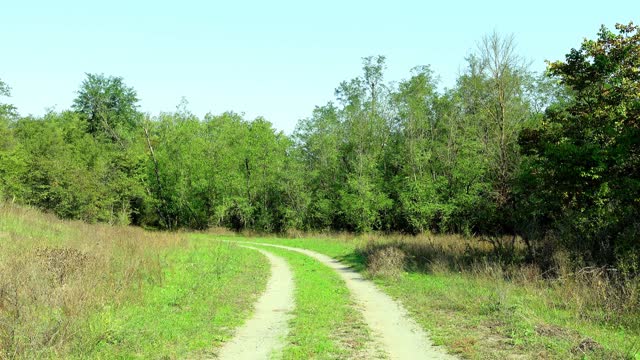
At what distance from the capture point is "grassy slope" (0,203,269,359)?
7.64m

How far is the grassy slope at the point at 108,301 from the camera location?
301 inches

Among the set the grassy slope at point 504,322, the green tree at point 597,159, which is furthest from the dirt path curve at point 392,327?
the green tree at point 597,159

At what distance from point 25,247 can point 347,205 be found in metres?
34.4

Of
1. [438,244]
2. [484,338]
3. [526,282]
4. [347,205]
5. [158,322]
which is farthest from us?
[347,205]

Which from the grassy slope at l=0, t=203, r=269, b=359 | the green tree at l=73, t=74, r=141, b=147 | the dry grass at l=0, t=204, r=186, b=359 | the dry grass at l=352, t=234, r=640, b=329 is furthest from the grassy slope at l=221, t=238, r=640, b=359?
the green tree at l=73, t=74, r=141, b=147

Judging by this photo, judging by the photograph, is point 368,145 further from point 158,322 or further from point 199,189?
point 158,322

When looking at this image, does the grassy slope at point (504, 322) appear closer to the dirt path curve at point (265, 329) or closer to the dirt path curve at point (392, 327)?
the dirt path curve at point (392, 327)

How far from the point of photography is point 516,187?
20125 mm

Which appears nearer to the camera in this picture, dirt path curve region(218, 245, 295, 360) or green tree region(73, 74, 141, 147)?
dirt path curve region(218, 245, 295, 360)

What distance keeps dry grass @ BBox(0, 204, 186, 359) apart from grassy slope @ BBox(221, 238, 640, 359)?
290 inches

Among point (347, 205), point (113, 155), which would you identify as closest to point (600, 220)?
point (347, 205)

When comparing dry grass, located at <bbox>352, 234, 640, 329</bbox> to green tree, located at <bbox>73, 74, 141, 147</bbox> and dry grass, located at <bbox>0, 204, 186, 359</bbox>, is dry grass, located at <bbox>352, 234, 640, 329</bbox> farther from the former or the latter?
green tree, located at <bbox>73, 74, 141, 147</bbox>

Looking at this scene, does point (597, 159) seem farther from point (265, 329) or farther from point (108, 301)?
point (108, 301)

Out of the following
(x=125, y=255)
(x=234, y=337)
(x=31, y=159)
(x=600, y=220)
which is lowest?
(x=234, y=337)
